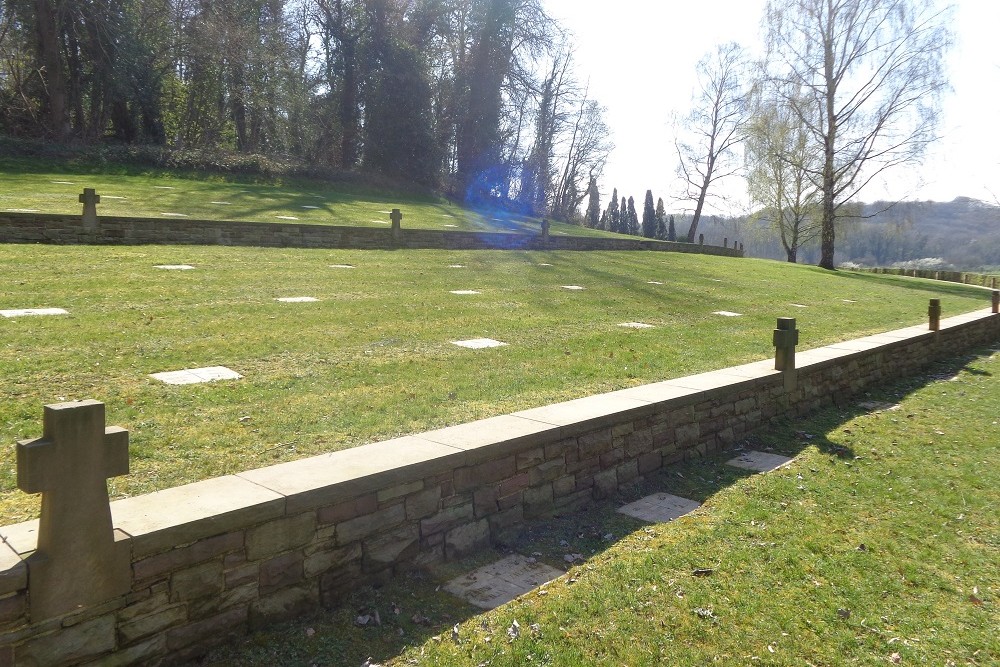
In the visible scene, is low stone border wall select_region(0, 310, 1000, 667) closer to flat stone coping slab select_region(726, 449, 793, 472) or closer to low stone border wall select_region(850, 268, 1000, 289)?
flat stone coping slab select_region(726, 449, 793, 472)

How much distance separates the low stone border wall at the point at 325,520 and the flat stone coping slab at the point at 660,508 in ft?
0.66

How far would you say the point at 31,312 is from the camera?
20.9 ft

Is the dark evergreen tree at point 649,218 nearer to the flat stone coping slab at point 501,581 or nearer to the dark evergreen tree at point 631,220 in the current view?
the dark evergreen tree at point 631,220

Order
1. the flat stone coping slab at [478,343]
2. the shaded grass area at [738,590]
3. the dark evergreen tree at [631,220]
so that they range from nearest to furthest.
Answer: the shaded grass area at [738,590] → the flat stone coping slab at [478,343] → the dark evergreen tree at [631,220]

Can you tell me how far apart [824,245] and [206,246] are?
2385cm

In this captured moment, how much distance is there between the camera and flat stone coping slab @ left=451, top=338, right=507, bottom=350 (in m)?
6.98

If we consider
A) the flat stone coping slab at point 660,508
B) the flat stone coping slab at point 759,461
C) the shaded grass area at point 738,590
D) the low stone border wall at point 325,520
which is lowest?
the shaded grass area at point 738,590

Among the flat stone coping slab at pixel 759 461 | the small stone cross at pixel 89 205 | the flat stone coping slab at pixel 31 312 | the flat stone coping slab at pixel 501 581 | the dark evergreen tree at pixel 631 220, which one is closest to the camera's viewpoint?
the flat stone coping slab at pixel 501 581

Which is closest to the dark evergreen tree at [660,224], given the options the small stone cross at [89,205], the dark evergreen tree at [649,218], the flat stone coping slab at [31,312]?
the dark evergreen tree at [649,218]

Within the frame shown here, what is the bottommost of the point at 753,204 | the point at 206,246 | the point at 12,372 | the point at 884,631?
the point at 884,631

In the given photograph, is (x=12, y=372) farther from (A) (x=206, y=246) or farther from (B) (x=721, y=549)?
(A) (x=206, y=246)

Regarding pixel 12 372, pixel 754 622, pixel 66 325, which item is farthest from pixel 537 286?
pixel 754 622

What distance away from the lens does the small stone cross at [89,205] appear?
37.1ft

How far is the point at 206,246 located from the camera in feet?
41.3
